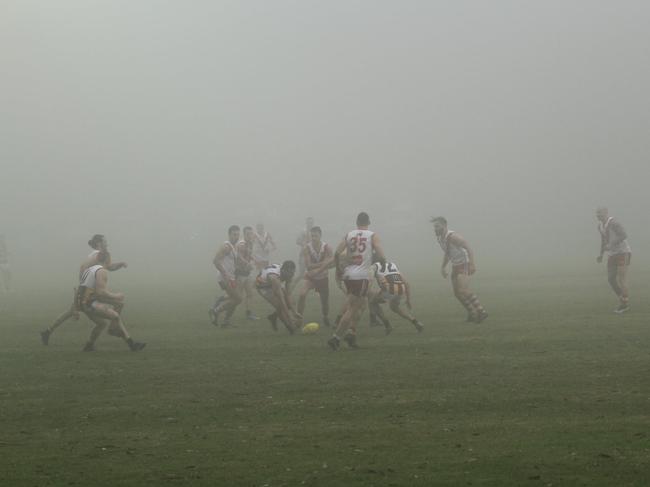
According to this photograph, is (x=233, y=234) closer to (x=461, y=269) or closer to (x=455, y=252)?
(x=455, y=252)

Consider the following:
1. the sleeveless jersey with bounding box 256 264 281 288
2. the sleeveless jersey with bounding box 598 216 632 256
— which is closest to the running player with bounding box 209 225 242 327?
the sleeveless jersey with bounding box 256 264 281 288

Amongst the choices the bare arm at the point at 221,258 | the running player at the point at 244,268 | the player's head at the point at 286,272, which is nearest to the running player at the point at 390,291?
the player's head at the point at 286,272

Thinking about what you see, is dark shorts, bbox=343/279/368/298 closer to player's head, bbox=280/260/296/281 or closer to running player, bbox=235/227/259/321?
player's head, bbox=280/260/296/281

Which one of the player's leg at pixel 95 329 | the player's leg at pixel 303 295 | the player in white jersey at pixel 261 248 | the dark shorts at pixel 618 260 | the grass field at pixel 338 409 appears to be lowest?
the grass field at pixel 338 409

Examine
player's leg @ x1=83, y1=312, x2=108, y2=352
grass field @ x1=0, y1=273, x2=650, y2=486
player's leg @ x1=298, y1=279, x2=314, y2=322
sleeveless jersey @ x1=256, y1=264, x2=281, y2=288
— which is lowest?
grass field @ x1=0, y1=273, x2=650, y2=486

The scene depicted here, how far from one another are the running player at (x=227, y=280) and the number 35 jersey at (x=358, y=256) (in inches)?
203

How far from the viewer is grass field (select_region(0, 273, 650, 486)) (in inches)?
299

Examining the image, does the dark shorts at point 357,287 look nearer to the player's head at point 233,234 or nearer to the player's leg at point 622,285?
the player's head at point 233,234

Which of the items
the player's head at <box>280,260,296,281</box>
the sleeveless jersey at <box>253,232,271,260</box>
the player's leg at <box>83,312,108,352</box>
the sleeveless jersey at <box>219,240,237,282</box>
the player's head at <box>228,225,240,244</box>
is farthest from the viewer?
the sleeveless jersey at <box>253,232,271,260</box>

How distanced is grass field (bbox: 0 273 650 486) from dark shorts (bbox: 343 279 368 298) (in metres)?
0.88

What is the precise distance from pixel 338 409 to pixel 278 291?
7.85 meters

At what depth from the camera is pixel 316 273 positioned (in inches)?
738

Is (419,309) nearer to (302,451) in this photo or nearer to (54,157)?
(302,451)

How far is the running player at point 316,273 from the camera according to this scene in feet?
62.9
